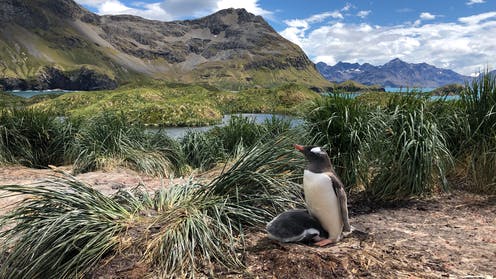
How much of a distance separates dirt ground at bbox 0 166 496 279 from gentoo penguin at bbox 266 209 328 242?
0.08 m

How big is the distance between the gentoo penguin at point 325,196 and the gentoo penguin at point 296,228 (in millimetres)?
58

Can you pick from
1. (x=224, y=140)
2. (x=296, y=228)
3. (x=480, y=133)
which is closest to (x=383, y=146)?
(x=480, y=133)

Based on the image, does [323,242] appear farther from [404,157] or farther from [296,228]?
[404,157]

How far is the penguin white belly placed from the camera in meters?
3.19

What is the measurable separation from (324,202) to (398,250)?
0.82 m

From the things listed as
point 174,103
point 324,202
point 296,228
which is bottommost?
point 296,228

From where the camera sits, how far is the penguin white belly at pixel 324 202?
3.19m

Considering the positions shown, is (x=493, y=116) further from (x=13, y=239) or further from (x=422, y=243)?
(x=13, y=239)

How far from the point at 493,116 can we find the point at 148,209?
5.11 meters

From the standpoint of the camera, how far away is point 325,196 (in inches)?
126

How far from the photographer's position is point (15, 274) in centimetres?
322

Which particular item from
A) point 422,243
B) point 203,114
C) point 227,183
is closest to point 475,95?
point 422,243

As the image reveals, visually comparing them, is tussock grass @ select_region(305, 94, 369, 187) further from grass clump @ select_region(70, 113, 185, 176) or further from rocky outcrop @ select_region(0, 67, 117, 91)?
rocky outcrop @ select_region(0, 67, 117, 91)

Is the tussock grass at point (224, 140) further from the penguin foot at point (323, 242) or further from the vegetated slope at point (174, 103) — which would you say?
the vegetated slope at point (174, 103)
